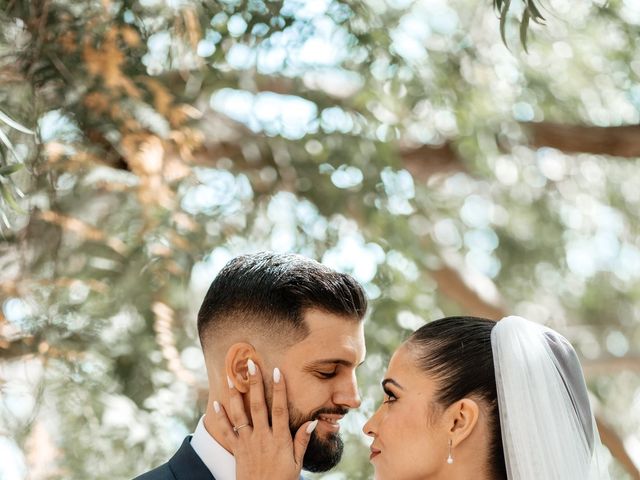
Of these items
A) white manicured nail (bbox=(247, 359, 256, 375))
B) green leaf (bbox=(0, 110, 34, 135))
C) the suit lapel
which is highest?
green leaf (bbox=(0, 110, 34, 135))

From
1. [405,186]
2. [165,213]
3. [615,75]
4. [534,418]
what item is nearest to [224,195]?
[165,213]

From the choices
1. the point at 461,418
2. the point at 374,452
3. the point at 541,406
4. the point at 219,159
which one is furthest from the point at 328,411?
the point at 219,159

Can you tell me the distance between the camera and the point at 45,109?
5.15 meters

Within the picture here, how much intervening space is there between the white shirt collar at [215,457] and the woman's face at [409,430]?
0.42 m

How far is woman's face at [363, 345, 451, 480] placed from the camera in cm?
300

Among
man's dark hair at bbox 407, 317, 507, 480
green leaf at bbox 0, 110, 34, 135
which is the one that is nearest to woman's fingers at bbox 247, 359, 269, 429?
man's dark hair at bbox 407, 317, 507, 480

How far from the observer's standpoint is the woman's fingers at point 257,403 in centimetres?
315

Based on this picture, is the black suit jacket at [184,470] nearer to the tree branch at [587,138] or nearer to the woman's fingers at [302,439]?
the woman's fingers at [302,439]

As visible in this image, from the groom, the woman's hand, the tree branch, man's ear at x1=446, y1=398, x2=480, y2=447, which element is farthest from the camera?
the tree branch

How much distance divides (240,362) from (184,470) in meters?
0.35

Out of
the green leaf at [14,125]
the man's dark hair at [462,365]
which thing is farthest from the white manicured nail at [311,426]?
the green leaf at [14,125]

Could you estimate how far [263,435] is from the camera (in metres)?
3.14

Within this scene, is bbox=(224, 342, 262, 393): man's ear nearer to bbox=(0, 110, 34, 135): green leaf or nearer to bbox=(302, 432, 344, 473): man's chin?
bbox=(302, 432, 344, 473): man's chin

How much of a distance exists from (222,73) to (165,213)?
83cm
